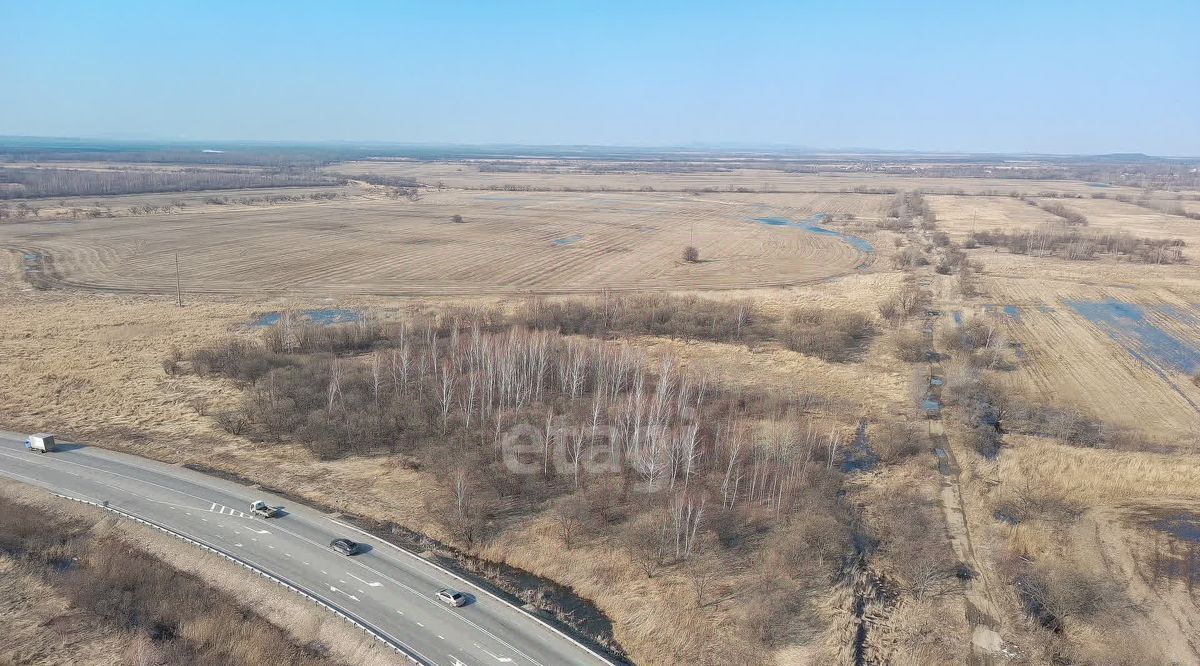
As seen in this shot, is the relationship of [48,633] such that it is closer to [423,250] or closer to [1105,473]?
[1105,473]

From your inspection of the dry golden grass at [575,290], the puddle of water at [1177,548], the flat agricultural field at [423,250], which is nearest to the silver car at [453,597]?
the dry golden grass at [575,290]

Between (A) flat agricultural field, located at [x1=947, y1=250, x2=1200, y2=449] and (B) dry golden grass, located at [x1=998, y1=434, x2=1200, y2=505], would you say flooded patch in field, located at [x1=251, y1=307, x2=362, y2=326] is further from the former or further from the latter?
(A) flat agricultural field, located at [x1=947, y1=250, x2=1200, y2=449]

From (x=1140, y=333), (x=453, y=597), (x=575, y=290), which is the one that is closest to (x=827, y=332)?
(x=575, y=290)

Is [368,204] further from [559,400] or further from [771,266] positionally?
[559,400]

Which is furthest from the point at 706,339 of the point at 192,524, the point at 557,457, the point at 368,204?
the point at 368,204

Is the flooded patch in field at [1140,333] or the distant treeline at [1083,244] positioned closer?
the flooded patch in field at [1140,333]

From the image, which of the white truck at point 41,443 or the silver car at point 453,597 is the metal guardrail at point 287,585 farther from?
the white truck at point 41,443

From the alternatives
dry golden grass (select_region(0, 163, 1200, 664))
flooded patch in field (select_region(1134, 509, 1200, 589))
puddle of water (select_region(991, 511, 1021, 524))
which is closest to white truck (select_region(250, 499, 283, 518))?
dry golden grass (select_region(0, 163, 1200, 664))
